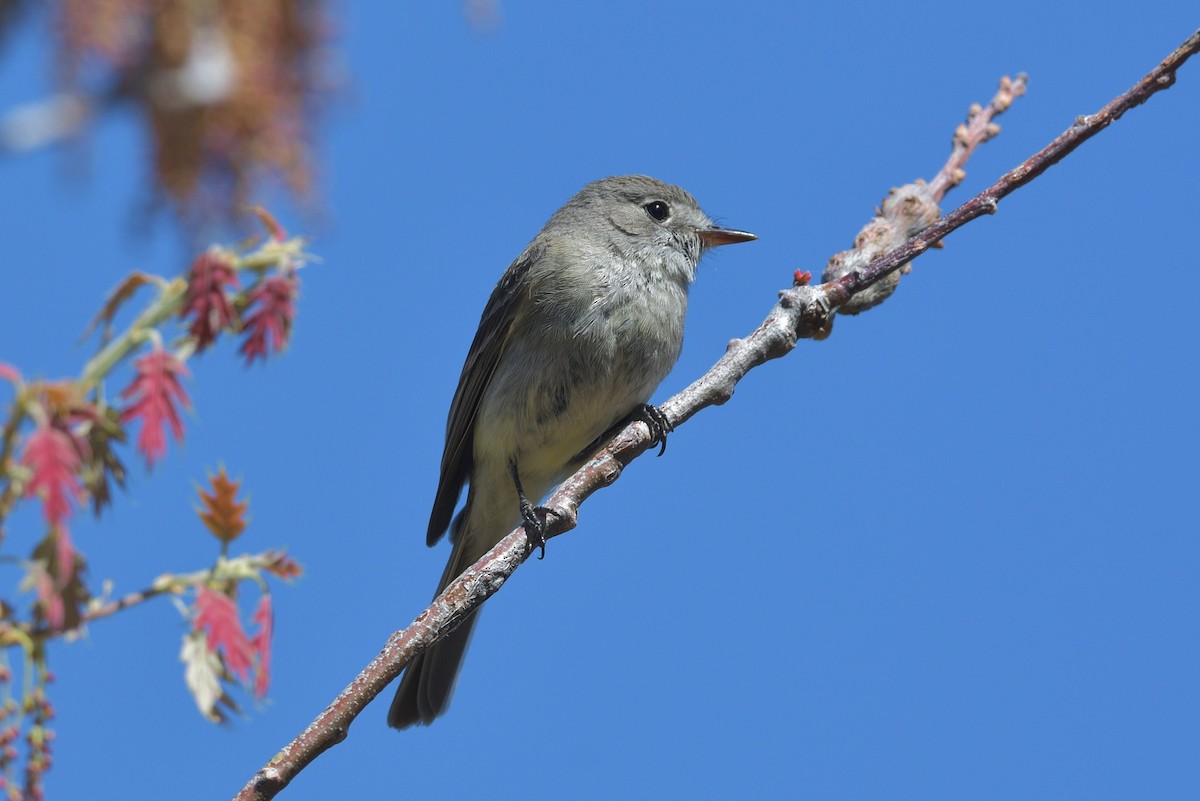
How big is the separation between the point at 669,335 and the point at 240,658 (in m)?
3.58

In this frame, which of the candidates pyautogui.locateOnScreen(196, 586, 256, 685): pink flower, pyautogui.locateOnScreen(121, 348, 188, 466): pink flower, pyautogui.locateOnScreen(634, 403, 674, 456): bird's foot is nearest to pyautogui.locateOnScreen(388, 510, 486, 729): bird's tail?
pyautogui.locateOnScreen(634, 403, 674, 456): bird's foot

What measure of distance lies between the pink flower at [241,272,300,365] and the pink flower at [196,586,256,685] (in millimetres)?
488

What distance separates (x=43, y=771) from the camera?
194cm

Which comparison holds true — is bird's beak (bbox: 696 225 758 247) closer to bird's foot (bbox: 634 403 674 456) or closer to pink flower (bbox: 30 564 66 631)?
bird's foot (bbox: 634 403 674 456)

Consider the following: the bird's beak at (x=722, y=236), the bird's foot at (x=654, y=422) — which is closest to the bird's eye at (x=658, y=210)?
the bird's beak at (x=722, y=236)

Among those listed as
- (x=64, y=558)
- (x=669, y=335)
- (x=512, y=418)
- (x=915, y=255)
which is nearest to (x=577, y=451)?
(x=512, y=418)

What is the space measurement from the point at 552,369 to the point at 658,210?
137 cm

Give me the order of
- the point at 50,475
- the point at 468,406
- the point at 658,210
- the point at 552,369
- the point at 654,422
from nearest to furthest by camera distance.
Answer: the point at 50,475
the point at 654,422
the point at 552,369
the point at 468,406
the point at 658,210

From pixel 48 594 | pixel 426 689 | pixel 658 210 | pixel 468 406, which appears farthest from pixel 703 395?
pixel 658 210

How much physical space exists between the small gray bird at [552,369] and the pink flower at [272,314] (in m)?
2.73

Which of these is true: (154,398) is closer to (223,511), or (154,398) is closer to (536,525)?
(223,511)

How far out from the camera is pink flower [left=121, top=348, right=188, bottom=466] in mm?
2016

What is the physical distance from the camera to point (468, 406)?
5.94 meters

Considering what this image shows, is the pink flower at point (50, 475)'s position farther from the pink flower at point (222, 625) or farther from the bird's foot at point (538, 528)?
the bird's foot at point (538, 528)
